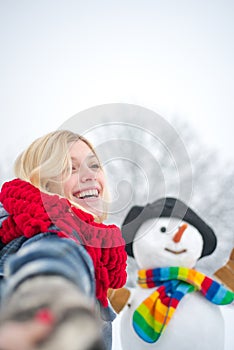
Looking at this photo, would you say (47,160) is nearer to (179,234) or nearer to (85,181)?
(85,181)

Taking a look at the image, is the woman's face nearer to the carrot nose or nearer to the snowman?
the snowman

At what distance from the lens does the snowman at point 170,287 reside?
99 centimetres

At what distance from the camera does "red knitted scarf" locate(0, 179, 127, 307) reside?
476mm

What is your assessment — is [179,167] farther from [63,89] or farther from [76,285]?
[63,89]

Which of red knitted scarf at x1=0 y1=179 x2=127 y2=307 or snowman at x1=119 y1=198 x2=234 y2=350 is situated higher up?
red knitted scarf at x1=0 y1=179 x2=127 y2=307

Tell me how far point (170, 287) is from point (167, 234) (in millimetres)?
140

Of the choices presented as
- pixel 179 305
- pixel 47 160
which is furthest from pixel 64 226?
pixel 179 305

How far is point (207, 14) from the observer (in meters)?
1.93

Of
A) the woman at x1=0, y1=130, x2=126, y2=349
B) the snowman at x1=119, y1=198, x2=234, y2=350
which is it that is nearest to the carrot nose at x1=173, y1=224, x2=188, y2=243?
the snowman at x1=119, y1=198, x2=234, y2=350

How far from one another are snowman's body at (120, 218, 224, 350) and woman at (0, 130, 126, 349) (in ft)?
1.18

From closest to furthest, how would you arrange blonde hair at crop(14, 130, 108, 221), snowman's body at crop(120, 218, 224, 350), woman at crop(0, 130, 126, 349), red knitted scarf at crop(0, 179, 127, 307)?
1. woman at crop(0, 130, 126, 349)
2. red knitted scarf at crop(0, 179, 127, 307)
3. blonde hair at crop(14, 130, 108, 221)
4. snowman's body at crop(120, 218, 224, 350)

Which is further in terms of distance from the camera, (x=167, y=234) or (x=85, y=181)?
(x=167, y=234)

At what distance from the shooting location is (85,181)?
2.23ft

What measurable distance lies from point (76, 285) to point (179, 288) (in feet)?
2.61
